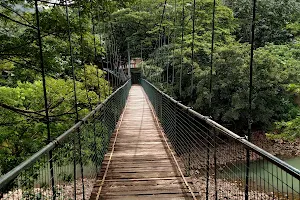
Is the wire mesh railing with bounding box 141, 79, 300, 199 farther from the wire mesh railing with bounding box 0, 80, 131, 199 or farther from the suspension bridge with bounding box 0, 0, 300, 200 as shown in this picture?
the wire mesh railing with bounding box 0, 80, 131, 199

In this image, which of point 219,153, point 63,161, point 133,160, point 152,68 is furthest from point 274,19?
point 63,161

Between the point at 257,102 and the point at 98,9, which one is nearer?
the point at 98,9

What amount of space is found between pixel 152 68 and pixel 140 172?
9.51m

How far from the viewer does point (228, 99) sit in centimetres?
875

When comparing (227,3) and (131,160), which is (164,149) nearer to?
(131,160)

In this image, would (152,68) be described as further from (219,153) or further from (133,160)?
(133,160)

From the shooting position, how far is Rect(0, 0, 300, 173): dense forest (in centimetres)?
305

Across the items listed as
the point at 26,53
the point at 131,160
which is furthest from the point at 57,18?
the point at 131,160

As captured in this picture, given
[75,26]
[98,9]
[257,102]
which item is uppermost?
[98,9]

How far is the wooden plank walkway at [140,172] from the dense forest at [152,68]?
67cm

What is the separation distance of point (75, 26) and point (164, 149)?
1.61 meters

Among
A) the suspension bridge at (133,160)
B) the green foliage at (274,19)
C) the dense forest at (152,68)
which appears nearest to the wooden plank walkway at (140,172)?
the suspension bridge at (133,160)

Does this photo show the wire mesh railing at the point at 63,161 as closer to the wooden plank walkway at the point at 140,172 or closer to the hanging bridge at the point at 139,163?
the hanging bridge at the point at 139,163

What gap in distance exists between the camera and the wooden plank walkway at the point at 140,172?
2.02 metres
